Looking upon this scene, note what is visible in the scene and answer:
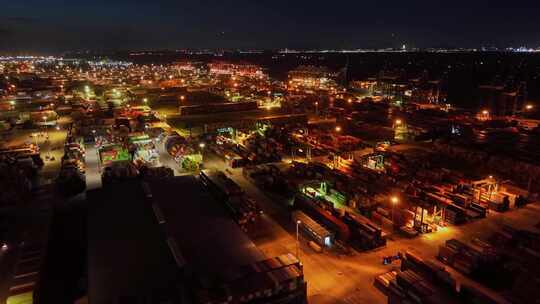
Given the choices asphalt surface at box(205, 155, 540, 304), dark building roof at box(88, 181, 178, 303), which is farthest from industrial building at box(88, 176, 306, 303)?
asphalt surface at box(205, 155, 540, 304)

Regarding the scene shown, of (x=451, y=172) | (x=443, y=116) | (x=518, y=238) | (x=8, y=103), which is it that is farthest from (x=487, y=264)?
(x=8, y=103)

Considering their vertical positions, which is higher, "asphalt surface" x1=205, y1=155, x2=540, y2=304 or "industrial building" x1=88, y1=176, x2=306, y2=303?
"industrial building" x1=88, y1=176, x2=306, y2=303

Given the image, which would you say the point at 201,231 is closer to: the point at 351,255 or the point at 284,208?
the point at 351,255

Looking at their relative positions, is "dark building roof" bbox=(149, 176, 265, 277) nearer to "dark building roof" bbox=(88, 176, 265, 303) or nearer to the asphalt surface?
"dark building roof" bbox=(88, 176, 265, 303)

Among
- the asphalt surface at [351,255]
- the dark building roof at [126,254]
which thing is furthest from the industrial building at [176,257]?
the asphalt surface at [351,255]

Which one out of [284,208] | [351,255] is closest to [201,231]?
[351,255]

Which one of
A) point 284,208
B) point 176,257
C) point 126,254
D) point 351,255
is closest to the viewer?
point 176,257

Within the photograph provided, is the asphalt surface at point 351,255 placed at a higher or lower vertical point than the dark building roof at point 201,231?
lower

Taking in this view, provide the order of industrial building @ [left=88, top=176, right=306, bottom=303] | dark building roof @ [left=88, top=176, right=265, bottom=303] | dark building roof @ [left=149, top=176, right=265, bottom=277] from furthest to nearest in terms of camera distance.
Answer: dark building roof @ [left=149, top=176, right=265, bottom=277], dark building roof @ [left=88, top=176, right=265, bottom=303], industrial building @ [left=88, top=176, right=306, bottom=303]

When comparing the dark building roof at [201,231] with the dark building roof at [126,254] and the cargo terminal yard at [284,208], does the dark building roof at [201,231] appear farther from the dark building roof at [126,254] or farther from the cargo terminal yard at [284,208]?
the dark building roof at [126,254]
